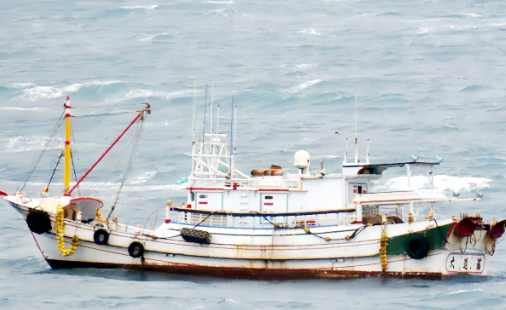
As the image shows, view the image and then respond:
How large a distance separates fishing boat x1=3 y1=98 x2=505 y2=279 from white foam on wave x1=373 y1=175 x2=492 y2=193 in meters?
13.8

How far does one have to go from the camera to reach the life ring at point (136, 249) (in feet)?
168

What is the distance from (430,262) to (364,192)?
16.2ft

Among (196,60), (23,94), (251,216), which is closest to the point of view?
(251,216)

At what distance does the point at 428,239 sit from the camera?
48531 mm

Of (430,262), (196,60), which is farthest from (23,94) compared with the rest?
(430,262)

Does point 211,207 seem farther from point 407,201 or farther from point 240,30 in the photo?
point 240,30

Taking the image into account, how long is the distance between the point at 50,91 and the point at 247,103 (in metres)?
17.3

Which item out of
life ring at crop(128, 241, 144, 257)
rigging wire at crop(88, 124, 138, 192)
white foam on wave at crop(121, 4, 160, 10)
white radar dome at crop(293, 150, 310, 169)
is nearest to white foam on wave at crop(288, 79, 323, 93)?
rigging wire at crop(88, 124, 138, 192)

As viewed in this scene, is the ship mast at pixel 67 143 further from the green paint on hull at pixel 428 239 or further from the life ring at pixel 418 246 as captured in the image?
the life ring at pixel 418 246

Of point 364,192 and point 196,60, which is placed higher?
point 196,60

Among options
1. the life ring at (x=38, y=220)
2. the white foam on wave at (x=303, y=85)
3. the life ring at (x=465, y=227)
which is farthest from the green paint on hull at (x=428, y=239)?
the white foam on wave at (x=303, y=85)

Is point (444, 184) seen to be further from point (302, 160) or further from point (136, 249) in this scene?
point (136, 249)

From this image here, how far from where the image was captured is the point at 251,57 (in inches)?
4124

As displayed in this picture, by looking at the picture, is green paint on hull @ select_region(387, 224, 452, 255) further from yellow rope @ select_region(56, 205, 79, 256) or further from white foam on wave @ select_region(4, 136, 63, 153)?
white foam on wave @ select_region(4, 136, 63, 153)
